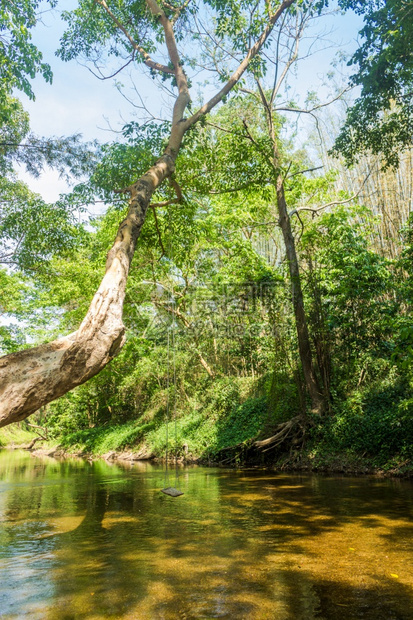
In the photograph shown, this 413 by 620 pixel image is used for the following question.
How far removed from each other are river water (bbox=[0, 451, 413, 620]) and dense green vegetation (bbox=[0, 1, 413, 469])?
6.68ft

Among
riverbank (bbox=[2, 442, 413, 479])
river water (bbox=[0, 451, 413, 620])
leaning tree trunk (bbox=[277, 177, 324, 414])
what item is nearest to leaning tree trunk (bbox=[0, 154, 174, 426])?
river water (bbox=[0, 451, 413, 620])

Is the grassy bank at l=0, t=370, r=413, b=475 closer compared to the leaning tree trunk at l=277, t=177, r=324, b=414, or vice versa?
the grassy bank at l=0, t=370, r=413, b=475

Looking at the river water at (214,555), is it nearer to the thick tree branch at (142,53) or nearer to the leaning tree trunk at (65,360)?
the leaning tree trunk at (65,360)

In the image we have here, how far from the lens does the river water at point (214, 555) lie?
2.79m

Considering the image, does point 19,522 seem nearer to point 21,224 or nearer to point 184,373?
point 21,224

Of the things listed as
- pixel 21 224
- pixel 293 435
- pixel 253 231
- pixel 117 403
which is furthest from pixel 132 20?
pixel 117 403

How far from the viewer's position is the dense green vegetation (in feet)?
25.0

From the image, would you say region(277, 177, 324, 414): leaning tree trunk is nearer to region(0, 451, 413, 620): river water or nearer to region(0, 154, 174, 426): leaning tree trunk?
region(0, 451, 413, 620): river water

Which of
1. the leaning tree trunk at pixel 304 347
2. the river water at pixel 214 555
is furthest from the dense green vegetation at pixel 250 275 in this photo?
the river water at pixel 214 555

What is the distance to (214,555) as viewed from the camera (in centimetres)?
390

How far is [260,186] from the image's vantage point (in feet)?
27.5

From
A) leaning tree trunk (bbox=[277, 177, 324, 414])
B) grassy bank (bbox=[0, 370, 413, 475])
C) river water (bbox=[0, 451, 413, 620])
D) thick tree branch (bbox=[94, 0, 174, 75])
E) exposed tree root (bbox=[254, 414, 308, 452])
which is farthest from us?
leaning tree trunk (bbox=[277, 177, 324, 414])

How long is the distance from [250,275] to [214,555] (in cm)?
982

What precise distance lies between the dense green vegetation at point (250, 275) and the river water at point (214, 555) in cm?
204
